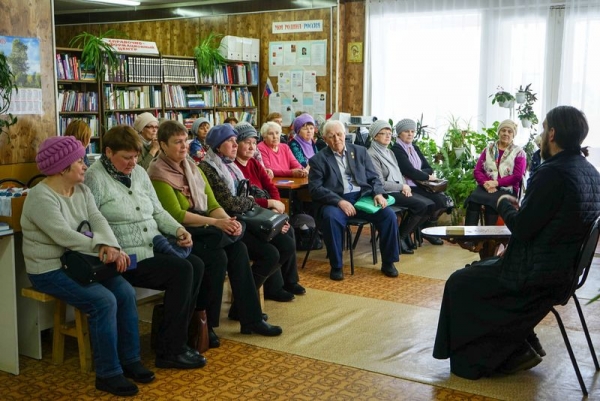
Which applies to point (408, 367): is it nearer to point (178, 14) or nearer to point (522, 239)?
point (522, 239)

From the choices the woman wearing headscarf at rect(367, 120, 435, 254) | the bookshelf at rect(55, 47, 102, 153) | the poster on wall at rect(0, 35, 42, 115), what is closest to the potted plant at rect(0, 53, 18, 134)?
the poster on wall at rect(0, 35, 42, 115)

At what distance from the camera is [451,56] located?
9133mm

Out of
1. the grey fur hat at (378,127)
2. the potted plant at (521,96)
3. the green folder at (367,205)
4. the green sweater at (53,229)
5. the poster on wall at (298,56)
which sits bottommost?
the green folder at (367,205)

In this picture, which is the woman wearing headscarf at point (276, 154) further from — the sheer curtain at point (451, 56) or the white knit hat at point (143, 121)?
the sheer curtain at point (451, 56)

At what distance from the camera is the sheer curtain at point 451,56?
8.62m

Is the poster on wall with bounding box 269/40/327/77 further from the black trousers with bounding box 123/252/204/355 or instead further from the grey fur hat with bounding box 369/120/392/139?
the black trousers with bounding box 123/252/204/355

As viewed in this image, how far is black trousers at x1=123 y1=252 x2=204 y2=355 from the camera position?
3658 millimetres

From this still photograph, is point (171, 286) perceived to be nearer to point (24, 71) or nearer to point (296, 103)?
point (24, 71)

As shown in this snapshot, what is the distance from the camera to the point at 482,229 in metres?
4.06

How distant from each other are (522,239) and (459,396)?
2.59 ft

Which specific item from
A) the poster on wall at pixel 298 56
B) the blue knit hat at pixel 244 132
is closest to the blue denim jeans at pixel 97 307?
the blue knit hat at pixel 244 132

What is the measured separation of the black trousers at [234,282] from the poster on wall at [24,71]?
146 centimetres

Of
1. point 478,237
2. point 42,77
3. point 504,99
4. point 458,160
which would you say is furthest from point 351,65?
point 478,237

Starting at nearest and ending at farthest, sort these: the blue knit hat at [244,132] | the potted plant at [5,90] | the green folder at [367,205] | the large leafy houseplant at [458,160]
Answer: the potted plant at [5,90] → the blue knit hat at [244,132] → the green folder at [367,205] → the large leafy houseplant at [458,160]
